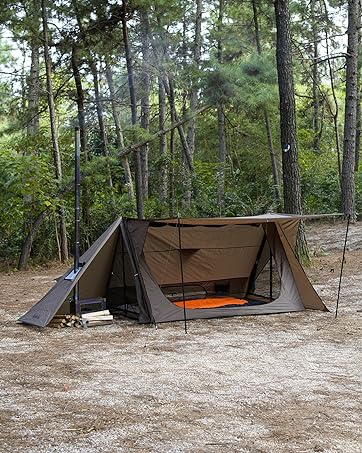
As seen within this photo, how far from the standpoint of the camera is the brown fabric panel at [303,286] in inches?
319

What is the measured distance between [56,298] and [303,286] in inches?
114

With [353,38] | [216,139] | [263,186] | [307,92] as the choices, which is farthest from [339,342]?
[307,92]

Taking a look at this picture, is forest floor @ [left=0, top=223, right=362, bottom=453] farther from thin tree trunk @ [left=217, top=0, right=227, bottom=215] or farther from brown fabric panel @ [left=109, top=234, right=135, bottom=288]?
thin tree trunk @ [left=217, top=0, right=227, bottom=215]

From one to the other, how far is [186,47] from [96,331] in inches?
481

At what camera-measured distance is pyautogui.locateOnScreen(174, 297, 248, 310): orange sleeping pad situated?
791cm

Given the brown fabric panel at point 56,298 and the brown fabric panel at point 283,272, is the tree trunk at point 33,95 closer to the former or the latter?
the brown fabric panel at point 56,298

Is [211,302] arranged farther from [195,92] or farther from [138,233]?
[195,92]

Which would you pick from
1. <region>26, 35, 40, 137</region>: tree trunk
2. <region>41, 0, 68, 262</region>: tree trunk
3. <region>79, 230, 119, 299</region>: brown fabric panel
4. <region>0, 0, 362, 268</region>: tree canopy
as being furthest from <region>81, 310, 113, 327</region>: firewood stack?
<region>26, 35, 40, 137</region>: tree trunk

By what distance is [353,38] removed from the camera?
49.4 feet

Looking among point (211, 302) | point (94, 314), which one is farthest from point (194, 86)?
point (94, 314)

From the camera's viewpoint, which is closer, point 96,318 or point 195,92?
point 96,318

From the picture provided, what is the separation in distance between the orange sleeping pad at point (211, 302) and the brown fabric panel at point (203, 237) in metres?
0.64

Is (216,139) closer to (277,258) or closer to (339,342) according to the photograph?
(277,258)

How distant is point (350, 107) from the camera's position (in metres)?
15.3
